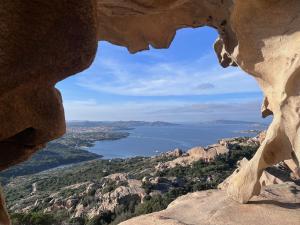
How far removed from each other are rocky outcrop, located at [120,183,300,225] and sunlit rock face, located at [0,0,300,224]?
390mm

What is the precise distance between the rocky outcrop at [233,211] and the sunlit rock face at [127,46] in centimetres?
39

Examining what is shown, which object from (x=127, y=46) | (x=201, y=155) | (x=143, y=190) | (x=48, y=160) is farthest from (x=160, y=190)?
(x=48, y=160)

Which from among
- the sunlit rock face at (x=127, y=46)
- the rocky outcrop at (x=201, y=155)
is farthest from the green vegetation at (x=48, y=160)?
the sunlit rock face at (x=127, y=46)

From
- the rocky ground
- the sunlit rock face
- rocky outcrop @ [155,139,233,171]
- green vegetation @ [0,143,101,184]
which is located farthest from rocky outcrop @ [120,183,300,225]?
green vegetation @ [0,143,101,184]

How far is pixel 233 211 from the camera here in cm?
827

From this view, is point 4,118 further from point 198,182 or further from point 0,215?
point 198,182

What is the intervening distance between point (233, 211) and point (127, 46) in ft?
19.3

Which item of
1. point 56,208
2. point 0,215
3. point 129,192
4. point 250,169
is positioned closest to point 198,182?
point 129,192

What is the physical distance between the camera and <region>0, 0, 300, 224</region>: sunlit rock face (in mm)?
2875

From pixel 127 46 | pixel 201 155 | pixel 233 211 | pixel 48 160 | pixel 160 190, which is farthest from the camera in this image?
pixel 48 160

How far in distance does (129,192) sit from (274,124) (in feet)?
65.2

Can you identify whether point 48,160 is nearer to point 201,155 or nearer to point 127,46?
point 201,155

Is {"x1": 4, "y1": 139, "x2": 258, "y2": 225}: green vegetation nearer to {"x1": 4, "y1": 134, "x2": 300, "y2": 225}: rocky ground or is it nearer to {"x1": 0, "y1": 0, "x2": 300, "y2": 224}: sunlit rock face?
{"x1": 4, "y1": 134, "x2": 300, "y2": 225}: rocky ground

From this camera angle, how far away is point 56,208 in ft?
99.3
